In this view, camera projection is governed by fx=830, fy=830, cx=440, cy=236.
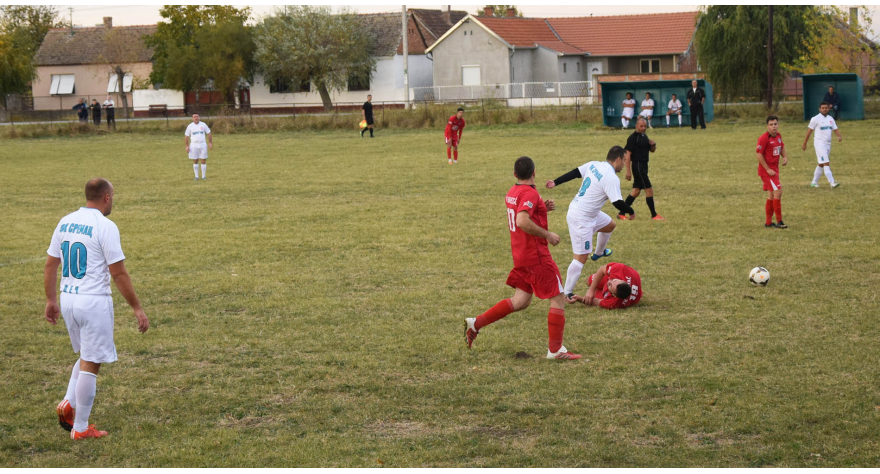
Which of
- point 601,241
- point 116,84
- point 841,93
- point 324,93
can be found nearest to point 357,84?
point 324,93

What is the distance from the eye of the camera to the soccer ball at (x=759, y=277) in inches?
381

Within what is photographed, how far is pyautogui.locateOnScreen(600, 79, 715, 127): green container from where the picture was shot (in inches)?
1447

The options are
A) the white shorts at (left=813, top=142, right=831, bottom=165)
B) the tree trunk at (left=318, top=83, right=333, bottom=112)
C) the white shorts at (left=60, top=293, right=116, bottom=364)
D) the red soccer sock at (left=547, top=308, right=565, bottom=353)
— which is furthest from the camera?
the tree trunk at (left=318, top=83, right=333, bottom=112)

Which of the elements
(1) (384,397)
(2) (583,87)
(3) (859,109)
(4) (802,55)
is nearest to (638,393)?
(1) (384,397)

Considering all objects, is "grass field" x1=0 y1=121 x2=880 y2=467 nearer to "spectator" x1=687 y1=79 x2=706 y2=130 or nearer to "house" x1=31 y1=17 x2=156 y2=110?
"spectator" x1=687 y1=79 x2=706 y2=130

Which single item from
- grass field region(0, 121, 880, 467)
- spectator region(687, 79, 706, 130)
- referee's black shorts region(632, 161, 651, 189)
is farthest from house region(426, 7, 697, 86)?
referee's black shorts region(632, 161, 651, 189)

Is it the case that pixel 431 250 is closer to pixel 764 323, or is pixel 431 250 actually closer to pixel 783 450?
pixel 764 323

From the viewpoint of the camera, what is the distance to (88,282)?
5.54 meters

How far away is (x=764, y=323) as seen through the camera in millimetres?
8281

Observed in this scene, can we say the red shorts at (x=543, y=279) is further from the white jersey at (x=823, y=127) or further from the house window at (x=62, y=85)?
the house window at (x=62, y=85)

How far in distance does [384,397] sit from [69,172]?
21.8 m

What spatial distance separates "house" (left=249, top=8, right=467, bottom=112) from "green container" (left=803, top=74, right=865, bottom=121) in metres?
30.8

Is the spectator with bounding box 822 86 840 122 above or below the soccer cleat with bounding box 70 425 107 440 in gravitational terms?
above

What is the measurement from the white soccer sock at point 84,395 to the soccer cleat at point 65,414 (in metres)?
0.06
